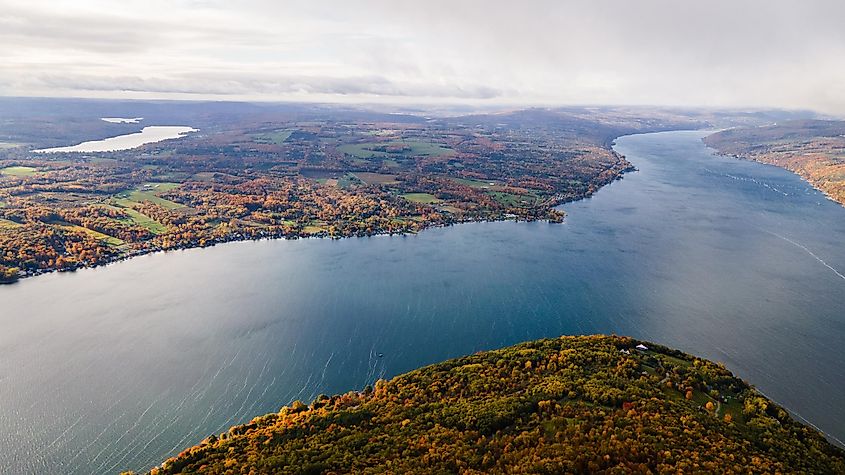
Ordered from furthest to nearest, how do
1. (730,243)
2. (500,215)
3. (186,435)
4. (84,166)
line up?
1. (84,166)
2. (500,215)
3. (730,243)
4. (186,435)

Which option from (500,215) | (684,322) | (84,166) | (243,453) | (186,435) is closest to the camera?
(243,453)

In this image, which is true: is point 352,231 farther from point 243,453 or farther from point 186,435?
point 243,453

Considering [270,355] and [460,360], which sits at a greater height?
[460,360]

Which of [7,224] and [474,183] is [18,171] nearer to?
[7,224]

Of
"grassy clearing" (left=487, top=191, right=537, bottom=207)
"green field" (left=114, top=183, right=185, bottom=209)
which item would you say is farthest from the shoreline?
"green field" (left=114, top=183, right=185, bottom=209)

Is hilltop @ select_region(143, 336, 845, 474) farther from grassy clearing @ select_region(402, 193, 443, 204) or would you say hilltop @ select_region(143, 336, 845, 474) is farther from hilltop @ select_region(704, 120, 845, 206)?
hilltop @ select_region(704, 120, 845, 206)

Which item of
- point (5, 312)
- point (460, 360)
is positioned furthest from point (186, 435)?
point (5, 312)
